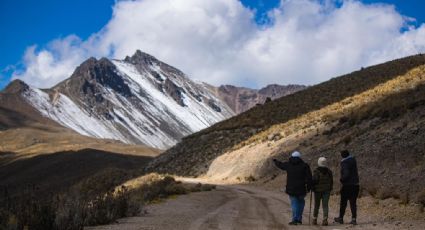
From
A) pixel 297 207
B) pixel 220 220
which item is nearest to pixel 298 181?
pixel 297 207

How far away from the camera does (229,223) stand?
15508 millimetres

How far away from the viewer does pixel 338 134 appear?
41625 mm

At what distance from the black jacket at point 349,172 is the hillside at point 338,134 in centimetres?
380

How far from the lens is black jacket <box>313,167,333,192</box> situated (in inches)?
643

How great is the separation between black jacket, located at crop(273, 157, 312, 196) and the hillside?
5193 millimetres

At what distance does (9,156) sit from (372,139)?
13503 cm

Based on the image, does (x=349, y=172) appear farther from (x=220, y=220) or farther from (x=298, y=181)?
(x=220, y=220)

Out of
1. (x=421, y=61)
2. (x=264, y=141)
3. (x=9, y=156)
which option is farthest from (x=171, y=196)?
(x=9, y=156)

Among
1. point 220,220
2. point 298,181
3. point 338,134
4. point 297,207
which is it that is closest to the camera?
point 297,207

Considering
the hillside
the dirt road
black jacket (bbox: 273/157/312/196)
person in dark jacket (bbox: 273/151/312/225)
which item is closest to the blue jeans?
person in dark jacket (bbox: 273/151/312/225)

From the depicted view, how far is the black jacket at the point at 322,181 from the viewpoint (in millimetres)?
16328

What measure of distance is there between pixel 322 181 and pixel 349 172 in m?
0.89

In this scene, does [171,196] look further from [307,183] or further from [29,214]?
[29,214]

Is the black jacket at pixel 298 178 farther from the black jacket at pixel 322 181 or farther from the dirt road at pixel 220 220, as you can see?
the dirt road at pixel 220 220
